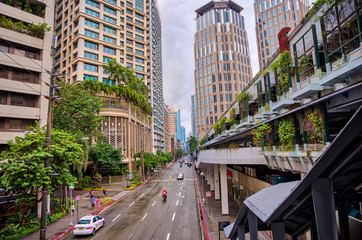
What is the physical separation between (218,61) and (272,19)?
30037mm

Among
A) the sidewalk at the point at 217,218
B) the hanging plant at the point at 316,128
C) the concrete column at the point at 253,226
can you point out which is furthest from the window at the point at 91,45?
the concrete column at the point at 253,226

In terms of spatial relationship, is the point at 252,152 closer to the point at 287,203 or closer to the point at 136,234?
the point at 136,234

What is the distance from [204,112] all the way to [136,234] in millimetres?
88247

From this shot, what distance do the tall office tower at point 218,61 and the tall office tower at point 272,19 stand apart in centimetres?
931

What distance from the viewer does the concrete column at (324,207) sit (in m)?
2.72

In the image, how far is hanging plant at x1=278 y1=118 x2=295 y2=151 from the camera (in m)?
10.1

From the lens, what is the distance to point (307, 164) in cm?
932

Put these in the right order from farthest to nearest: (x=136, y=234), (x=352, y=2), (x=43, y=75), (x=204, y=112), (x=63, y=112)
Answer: (x=204, y=112)
(x=63, y=112)
(x=43, y=75)
(x=136, y=234)
(x=352, y=2)

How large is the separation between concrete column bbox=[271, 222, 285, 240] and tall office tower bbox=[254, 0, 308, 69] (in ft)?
327

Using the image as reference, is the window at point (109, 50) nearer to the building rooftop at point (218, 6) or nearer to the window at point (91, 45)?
the window at point (91, 45)

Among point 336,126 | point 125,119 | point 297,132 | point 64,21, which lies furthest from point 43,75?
point 64,21

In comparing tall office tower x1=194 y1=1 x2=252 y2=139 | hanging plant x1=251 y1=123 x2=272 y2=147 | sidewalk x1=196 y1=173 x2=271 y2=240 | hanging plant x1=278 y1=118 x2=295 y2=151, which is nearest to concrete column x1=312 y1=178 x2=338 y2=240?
hanging plant x1=278 y1=118 x2=295 y2=151

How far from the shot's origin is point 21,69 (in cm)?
2338

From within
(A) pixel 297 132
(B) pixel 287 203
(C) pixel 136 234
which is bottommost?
(C) pixel 136 234
